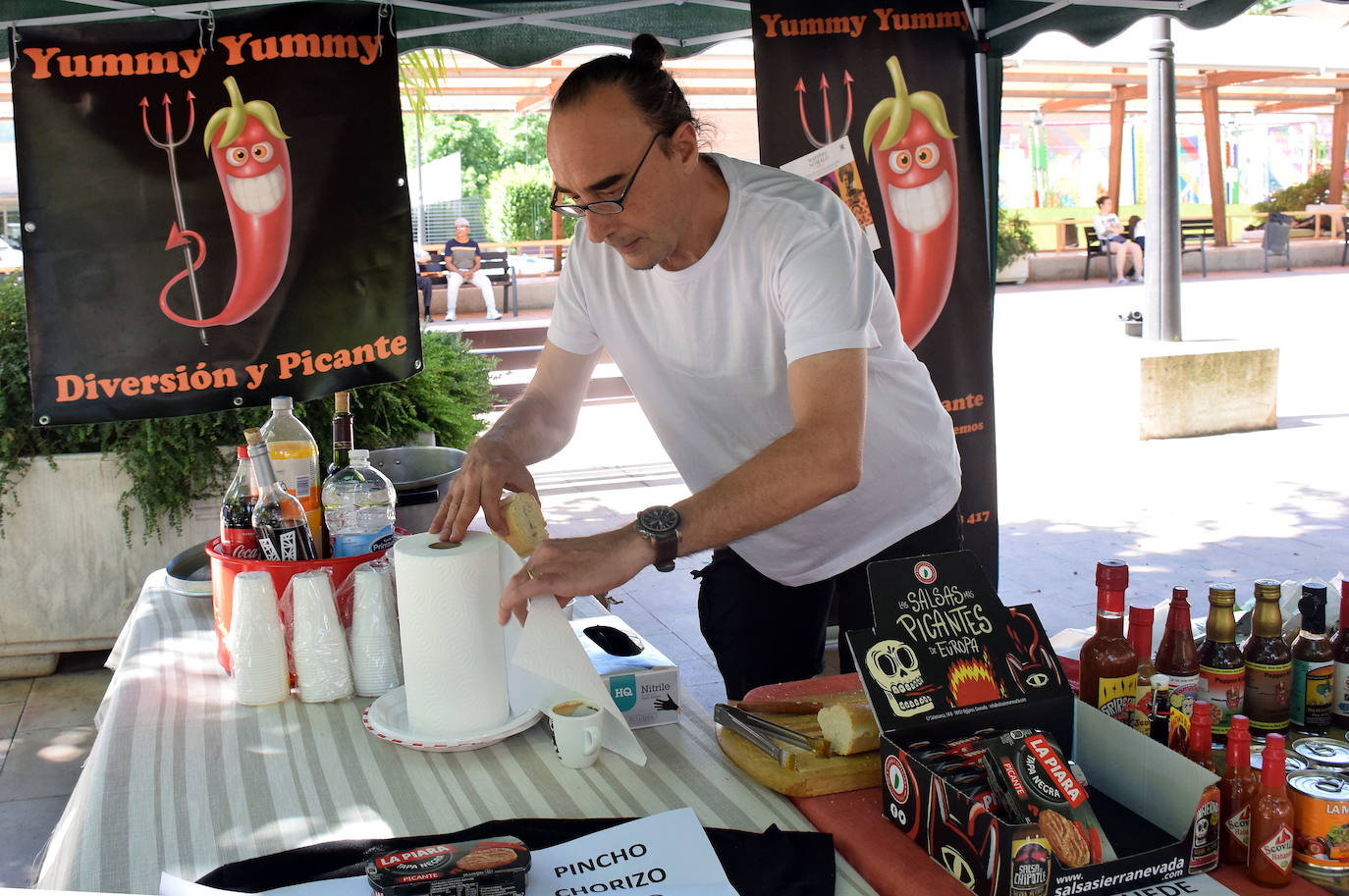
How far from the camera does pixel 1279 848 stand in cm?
115

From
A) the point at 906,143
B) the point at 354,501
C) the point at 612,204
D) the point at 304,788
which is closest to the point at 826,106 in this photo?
the point at 906,143

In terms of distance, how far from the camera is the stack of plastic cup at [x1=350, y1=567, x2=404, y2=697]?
5.73 ft

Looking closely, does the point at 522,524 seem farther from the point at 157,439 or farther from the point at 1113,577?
the point at 157,439

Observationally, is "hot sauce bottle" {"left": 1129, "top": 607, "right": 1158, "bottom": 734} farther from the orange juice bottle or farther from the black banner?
the black banner

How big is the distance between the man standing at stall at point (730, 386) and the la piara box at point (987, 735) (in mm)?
266

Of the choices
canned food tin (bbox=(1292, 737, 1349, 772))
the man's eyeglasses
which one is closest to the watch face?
the man's eyeglasses

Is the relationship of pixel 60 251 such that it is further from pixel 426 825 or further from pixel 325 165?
pixel 426 825

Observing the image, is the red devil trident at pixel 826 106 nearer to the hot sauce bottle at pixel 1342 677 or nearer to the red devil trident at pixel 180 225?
the red devil trident at pixel 180 225

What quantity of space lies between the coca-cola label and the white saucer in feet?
2.98

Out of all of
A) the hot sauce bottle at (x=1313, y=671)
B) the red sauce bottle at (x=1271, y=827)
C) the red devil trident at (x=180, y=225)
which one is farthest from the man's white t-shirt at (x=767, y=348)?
the red devil trident at (x=180, y=225)

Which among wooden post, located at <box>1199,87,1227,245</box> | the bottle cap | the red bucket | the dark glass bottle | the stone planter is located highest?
wooden post, located at <box>1199,87,1227,245</box>

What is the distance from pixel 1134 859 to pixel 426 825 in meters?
0.78

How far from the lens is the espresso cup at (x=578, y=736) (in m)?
1.49

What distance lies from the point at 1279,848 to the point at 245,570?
1434mm
